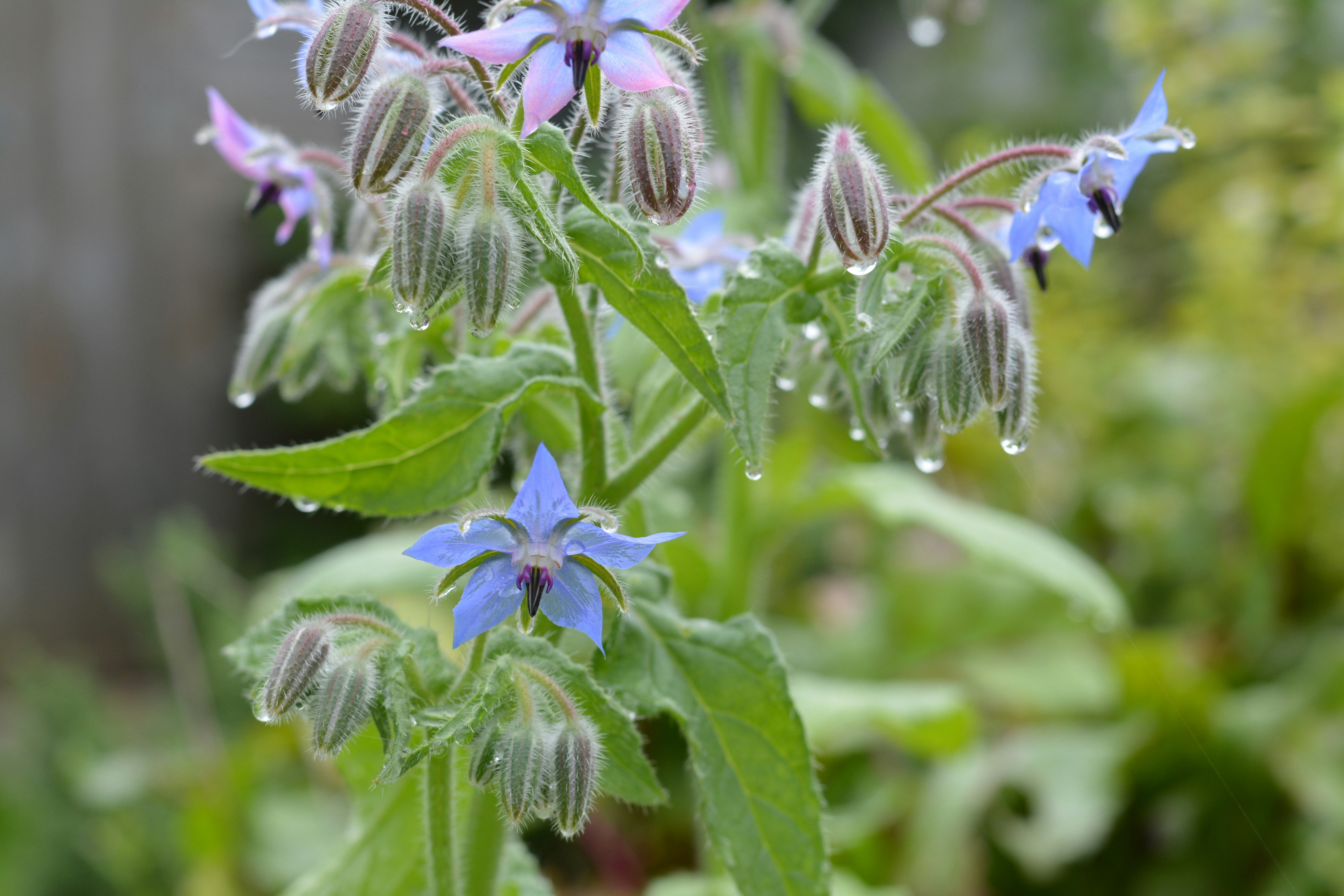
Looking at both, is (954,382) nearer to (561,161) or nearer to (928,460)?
(928,460)

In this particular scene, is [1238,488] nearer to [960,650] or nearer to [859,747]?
[960,650]

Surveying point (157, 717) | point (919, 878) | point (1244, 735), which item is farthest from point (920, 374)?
point (157, 717)

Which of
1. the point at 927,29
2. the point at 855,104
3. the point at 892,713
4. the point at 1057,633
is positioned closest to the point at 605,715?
the point at 892,713

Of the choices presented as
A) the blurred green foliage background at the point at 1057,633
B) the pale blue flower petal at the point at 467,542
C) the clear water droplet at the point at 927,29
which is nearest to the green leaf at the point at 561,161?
the pale blue flower petal at the point at 467,542

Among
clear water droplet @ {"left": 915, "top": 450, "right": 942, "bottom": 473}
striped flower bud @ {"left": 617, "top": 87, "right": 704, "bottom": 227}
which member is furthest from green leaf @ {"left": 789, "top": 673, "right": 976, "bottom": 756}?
striped flower bud @ {"left": 617, "top": 87, "right": 704, "bottom": 227}

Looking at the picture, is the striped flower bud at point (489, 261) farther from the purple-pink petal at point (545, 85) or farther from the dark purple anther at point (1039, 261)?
the dark purple anther at point (1039, 261)

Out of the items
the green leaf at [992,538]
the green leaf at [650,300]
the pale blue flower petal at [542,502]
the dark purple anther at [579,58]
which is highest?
the dark purple anther at [579,58]

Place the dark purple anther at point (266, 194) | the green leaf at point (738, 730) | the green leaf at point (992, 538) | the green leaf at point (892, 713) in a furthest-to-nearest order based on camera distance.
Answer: the green leaf at point (992, 538) → the green leaf at point (892, 713) → the dark purple anther at point (266, 194) → the green leaf at point (738, 730)

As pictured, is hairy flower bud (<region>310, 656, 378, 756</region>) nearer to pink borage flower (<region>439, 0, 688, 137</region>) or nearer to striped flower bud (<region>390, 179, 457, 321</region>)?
striped flower bud (<region>390, 179, 457, 321</region>)
